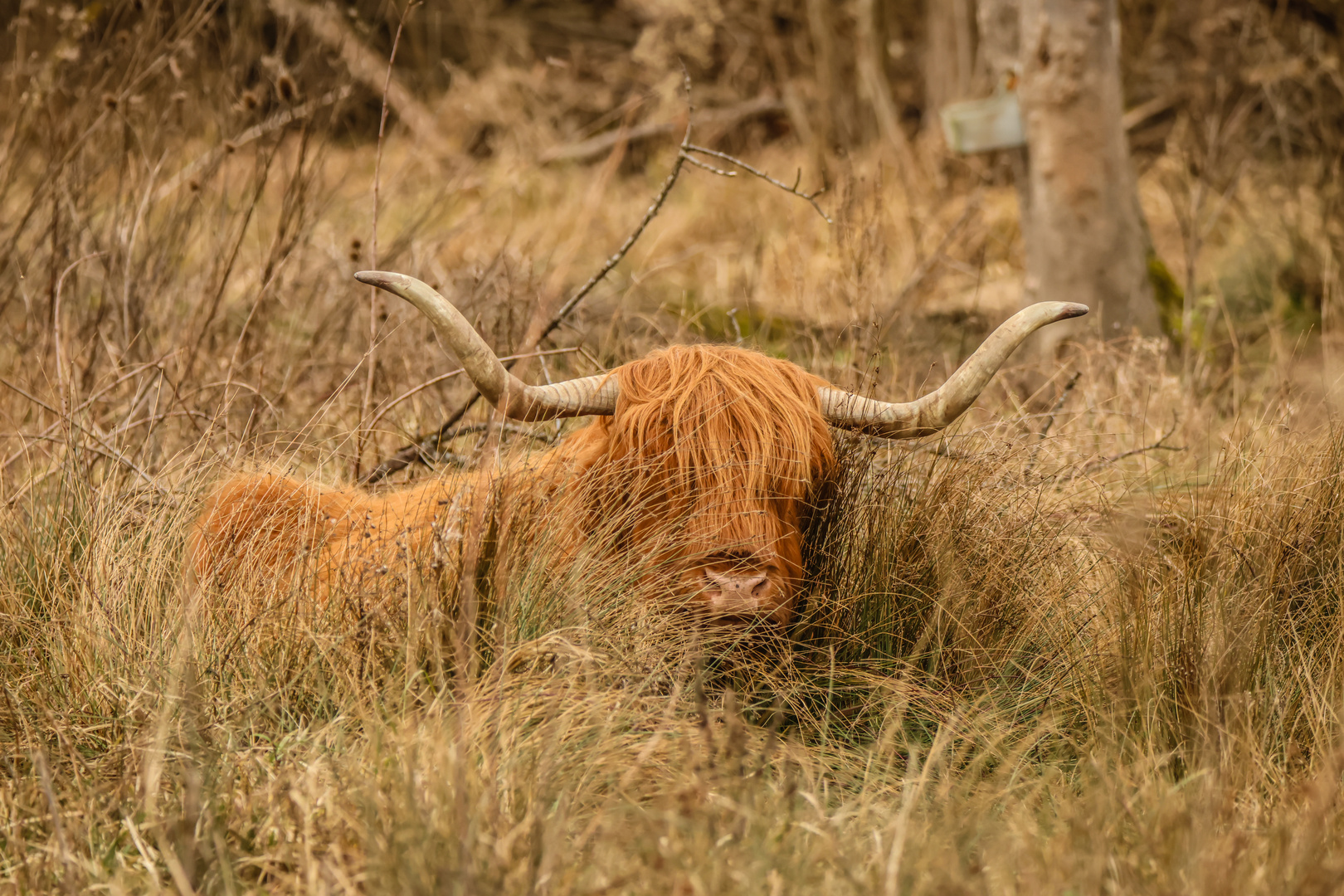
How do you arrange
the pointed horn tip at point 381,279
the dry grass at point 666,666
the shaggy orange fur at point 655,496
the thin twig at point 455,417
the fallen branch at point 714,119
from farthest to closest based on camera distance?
1. the fallen branch at point 714,119
2. the thin twig at point 455,417
3. the shaggy orange fur at point 655,496
4. the pointed horn tip at point 381,279
5. the dry grass at point 666,666

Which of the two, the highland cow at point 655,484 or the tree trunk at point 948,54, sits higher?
the tree trunk at point 948,54

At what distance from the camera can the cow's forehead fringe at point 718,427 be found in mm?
2971

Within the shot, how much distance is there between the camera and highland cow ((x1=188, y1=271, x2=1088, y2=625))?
9.27 feet

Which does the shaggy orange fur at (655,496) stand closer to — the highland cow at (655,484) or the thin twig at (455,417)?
the highland cow at (655,484)

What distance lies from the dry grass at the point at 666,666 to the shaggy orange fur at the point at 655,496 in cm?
14

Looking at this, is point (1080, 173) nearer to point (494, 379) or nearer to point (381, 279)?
point (494, 379)

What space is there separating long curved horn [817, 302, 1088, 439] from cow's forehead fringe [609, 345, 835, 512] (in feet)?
0.32

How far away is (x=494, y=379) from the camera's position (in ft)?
9.45

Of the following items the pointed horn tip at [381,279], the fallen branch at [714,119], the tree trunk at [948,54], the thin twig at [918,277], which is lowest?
the thin twig at [918,277]

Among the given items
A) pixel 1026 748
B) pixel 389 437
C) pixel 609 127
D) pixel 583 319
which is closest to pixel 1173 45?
pixel 609 127

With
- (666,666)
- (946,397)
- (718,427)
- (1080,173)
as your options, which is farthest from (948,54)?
(666,666)

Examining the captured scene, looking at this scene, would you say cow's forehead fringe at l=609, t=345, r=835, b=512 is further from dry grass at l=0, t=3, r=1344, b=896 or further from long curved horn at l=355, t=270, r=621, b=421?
dry grass at l=0, t=3, r=1344, b=896

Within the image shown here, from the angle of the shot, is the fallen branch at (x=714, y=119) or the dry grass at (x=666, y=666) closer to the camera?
the dry grass at (x=666, y=666)

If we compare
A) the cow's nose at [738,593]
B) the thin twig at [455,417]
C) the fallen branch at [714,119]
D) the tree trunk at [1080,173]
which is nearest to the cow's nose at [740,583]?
the cow's nose at [738,593]
